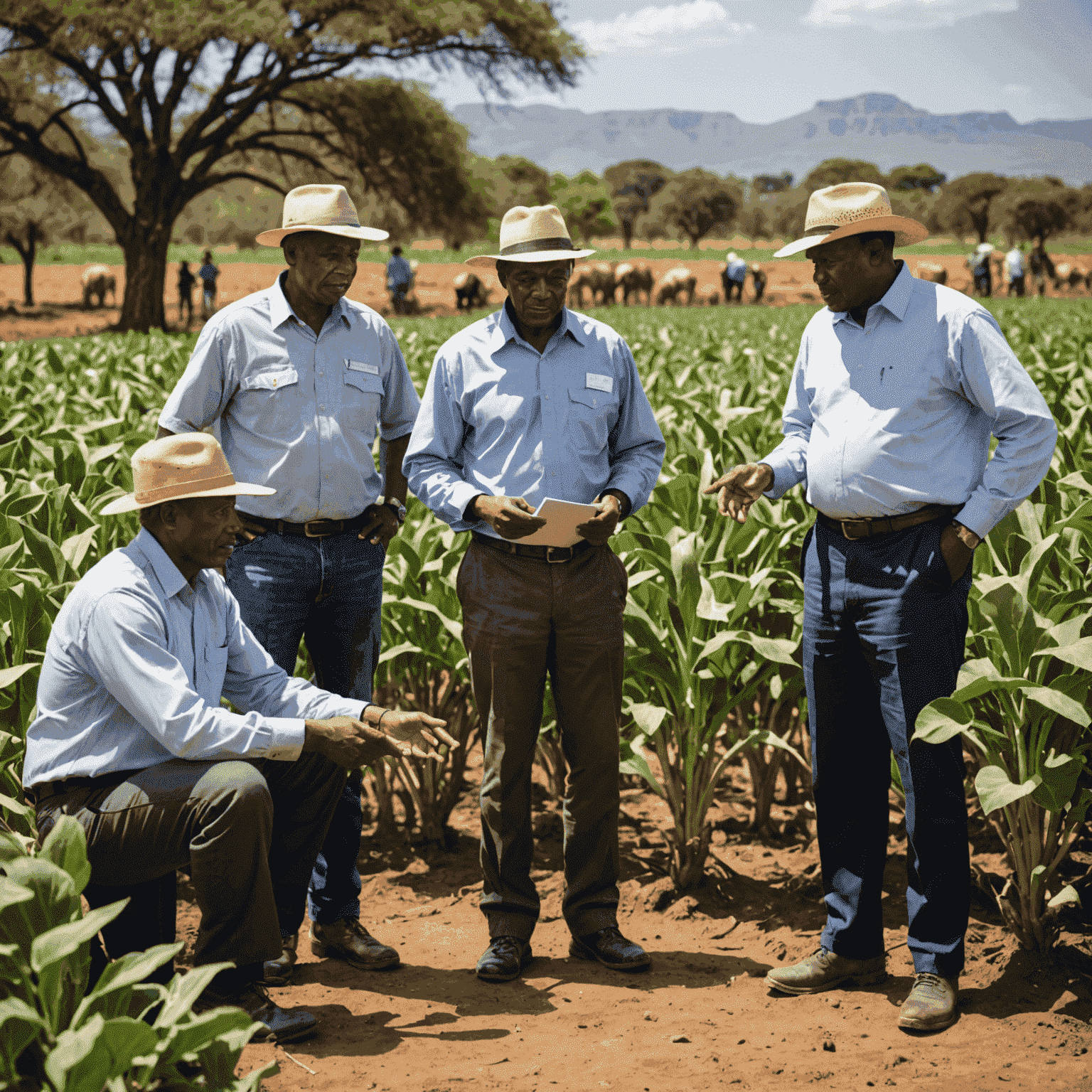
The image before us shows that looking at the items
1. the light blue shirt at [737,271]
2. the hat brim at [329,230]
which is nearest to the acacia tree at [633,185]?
the light blue shirt at [737,271]

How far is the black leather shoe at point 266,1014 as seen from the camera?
119 inches

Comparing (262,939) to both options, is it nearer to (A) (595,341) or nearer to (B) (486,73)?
(A) (595,341)

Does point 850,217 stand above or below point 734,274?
below

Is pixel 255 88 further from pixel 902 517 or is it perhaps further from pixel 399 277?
pixel 902 517

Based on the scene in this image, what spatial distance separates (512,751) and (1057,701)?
1.49 m

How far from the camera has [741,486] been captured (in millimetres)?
3545

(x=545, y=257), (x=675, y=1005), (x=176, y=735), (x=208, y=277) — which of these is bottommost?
(x=675, y=1005)

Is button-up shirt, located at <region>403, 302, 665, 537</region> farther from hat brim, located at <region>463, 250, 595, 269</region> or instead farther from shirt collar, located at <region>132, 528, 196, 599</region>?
shirt collar, located at <region>132, 528, 196, 599</region>

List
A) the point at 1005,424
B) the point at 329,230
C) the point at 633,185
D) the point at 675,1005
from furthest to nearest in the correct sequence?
the point at 633,185
the point at 329,230
the point at 675,1005
the point at 1005,424

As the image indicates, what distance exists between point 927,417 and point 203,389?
2.13 metres

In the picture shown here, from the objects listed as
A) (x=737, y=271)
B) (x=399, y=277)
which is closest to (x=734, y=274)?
(x=737, y=271)

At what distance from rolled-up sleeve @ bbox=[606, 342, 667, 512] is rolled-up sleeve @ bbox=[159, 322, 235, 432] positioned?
1210 millimetres

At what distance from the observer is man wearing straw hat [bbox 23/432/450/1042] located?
2.89 metres

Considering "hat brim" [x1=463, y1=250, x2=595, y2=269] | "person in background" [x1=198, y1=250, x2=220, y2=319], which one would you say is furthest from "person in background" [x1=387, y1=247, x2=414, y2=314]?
"hat brim" [x1=463, y1=250, x2=595, y2=269]
